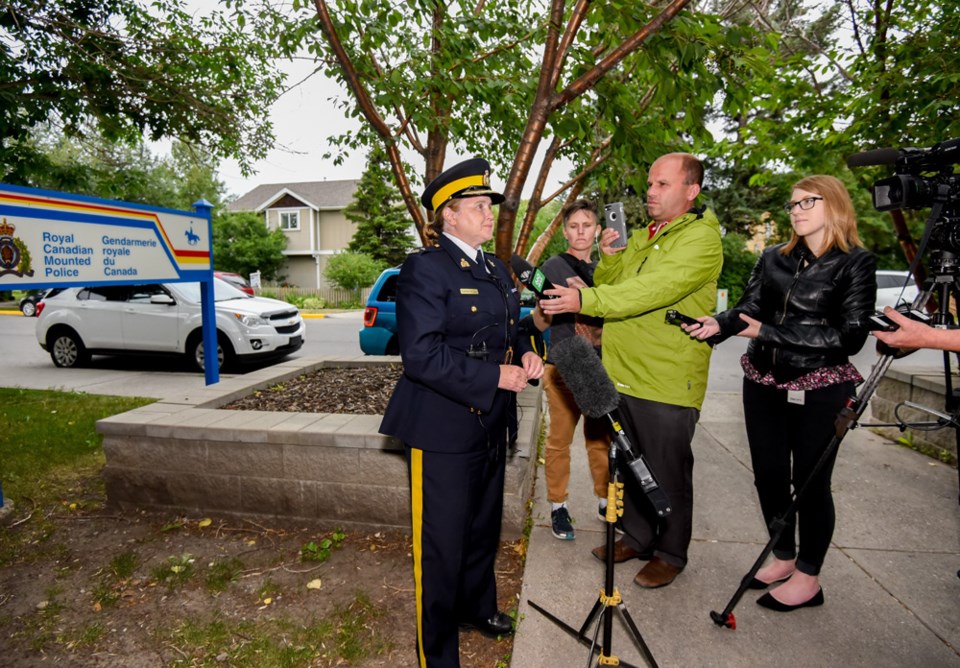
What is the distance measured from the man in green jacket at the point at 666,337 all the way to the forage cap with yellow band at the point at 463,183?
2.50ft

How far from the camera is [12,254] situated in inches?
158

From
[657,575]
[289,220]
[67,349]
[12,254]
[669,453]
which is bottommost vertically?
[657,575]

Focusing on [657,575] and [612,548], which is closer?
[612,548]

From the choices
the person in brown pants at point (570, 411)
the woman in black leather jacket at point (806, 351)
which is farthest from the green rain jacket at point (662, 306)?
the person in brown pants at point (570, 411)

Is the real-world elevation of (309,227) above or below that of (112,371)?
above

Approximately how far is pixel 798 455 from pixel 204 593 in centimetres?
327

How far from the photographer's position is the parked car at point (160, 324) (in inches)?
381

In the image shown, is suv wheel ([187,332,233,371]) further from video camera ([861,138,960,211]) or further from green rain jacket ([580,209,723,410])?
video camera ([861,138,960,211])

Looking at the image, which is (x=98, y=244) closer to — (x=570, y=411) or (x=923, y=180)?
(x=570, y=411)

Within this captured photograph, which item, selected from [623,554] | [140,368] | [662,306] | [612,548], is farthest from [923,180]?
[140,368]

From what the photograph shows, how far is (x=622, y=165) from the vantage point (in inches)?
213

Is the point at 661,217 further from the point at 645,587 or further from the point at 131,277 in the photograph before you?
the point at 131,277

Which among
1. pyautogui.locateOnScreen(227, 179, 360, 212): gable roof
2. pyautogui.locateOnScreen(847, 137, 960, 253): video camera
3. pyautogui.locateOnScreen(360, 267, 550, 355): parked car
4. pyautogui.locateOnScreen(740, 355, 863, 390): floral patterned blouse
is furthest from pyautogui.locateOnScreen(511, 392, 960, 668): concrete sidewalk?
pyautogui.locateOnScreen(227, 179, 360, 212): gable roof

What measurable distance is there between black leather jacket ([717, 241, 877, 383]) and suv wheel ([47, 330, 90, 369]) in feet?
39.1
